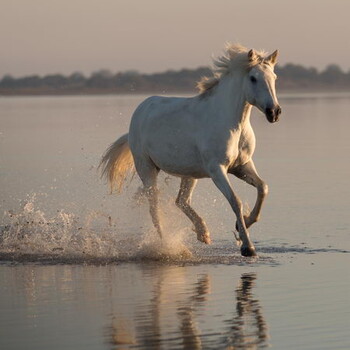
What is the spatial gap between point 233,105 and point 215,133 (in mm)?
324

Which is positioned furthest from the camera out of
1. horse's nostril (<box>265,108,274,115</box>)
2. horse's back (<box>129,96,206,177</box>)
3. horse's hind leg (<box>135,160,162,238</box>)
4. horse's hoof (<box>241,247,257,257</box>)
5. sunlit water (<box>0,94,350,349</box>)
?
horse's hind leg (<box>135,160,162,238</box>)

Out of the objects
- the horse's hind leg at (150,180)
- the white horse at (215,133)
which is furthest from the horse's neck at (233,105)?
the horse's hind leg at (150,180)

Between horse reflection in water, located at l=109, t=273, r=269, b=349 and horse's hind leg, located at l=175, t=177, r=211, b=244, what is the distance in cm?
257

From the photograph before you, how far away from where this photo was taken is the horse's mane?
12.0m

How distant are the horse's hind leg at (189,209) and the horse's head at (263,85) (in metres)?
1.57

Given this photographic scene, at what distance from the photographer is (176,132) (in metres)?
12.6

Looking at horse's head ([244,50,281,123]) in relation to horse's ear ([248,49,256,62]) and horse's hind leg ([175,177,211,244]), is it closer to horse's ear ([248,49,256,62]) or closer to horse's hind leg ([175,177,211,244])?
horse's ear ([248,49,256,62])

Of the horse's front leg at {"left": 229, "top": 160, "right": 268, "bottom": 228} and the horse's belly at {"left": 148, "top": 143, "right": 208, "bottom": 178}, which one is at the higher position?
the horse's belly at {"left": 148, "top": 143, "right": 208, "bottom": 178}

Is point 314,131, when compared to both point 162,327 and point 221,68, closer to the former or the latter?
point 221,68

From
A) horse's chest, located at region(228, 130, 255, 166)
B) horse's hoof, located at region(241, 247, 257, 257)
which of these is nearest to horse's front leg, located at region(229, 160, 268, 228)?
horse's chest, located at region(228, 130, 255, 166)

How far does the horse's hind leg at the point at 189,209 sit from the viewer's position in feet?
42.0

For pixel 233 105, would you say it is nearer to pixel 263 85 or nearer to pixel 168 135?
pixel 263 85

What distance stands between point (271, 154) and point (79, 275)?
1399 centimetres

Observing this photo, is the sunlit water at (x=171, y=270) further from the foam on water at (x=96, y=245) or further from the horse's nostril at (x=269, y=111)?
the horse's nostril at (x=269, y=111)
